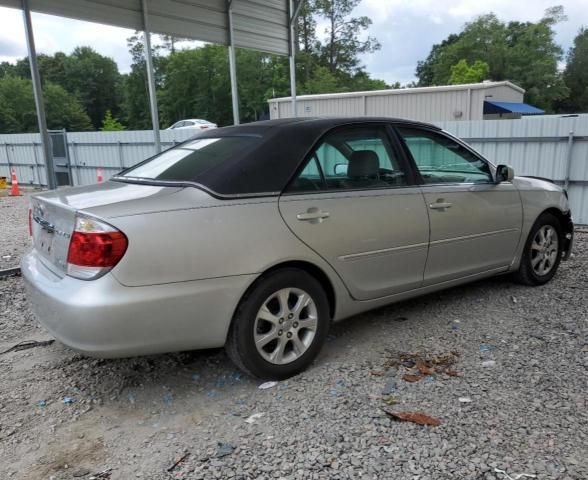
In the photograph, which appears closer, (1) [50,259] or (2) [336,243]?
(1) [50,259]

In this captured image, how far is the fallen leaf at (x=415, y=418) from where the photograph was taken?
2.71 m

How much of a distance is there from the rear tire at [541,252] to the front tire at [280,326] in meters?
2.51

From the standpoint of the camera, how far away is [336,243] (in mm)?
3275

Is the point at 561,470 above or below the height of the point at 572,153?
below

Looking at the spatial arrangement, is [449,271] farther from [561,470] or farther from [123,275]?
[123,275]

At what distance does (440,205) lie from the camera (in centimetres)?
388

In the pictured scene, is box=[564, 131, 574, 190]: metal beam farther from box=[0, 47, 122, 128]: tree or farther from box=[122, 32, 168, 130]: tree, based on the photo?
box=[0, 47, 122, 128]: tree

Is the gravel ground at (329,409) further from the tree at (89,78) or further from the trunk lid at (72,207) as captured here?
the tree at (89,78)

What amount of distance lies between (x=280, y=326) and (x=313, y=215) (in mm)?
725

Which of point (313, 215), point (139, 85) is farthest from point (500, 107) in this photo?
point (139, 85)

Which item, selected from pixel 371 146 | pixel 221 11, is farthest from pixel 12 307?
pixel 221 11

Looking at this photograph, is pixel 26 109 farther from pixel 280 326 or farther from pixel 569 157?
pixel 280 326

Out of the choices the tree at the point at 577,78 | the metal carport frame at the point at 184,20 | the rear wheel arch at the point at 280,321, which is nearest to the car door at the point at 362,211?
the rear wheel arch at the point at 280,321

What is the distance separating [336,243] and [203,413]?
4.32 feet
